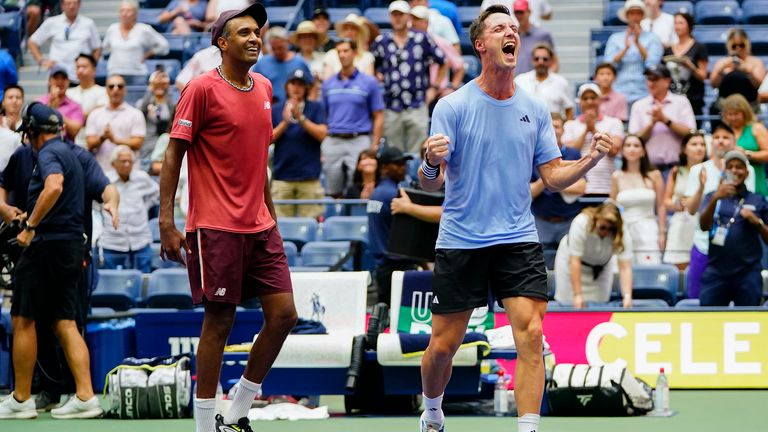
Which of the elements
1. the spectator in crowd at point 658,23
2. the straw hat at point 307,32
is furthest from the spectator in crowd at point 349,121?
the spectator in crowd at point 658,23

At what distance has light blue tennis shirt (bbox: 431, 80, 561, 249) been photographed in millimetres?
6668

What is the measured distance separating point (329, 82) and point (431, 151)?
8363 millimetres

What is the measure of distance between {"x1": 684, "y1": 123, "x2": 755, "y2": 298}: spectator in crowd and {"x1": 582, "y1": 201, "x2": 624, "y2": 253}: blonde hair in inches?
27.5

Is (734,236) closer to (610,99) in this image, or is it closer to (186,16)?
(610,99)

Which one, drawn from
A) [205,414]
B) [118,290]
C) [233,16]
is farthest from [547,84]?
[205,414]

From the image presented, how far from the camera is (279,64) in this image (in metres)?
14.6

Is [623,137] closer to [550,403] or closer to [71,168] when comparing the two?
[550,403]

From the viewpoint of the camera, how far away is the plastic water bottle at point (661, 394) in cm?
948

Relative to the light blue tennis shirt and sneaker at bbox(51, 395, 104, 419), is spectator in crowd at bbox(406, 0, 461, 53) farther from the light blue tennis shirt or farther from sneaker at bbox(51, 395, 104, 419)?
the light blue tennis shirt

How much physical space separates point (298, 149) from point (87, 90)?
2.88 meters

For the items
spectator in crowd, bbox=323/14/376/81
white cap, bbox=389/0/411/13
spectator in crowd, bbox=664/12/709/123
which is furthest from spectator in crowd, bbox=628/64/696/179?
spectator in crowd, bbox=323/14/376/81

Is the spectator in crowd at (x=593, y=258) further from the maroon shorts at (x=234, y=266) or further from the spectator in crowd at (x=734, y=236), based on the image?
the maroon shorts at (x=234, y=266)

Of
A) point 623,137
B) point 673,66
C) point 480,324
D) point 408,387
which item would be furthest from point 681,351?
point 673,66

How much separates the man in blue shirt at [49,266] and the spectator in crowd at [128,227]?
3943 millimetres
